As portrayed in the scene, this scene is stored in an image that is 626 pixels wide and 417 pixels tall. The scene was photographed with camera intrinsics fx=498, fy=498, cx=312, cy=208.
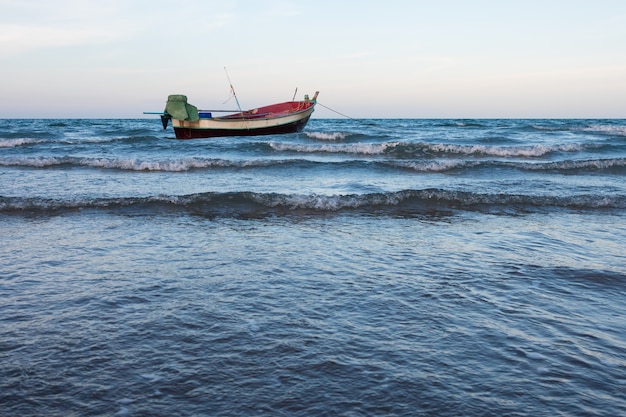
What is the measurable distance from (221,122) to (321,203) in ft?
73.6

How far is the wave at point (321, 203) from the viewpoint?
9.27 m

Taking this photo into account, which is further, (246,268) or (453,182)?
(453,182)

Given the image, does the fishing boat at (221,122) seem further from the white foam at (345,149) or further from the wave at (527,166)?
the wave at (527,166)

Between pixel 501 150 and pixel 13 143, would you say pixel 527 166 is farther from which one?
pixel 13 143

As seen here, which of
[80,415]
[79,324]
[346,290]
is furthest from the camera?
[346,290]

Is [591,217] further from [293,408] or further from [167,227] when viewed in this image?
[293,408]

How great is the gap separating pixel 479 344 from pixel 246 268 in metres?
2.75

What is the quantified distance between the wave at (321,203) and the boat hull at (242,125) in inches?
835

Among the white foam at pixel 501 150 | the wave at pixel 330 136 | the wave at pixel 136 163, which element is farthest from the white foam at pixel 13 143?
the white foam at pixel 501 150

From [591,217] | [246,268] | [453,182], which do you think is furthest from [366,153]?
[246,268]

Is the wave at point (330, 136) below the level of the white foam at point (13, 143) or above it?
above

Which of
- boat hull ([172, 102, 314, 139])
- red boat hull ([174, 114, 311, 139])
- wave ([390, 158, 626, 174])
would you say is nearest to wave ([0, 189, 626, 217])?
wave ([390, 158, 626, 174])

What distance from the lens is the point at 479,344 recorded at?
355cm

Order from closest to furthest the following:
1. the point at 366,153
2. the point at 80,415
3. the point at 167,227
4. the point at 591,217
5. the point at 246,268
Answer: the point at 80,415 < the point at 246,268 < the point at 167,227 < the point at 591,217 < the point at 366,153
